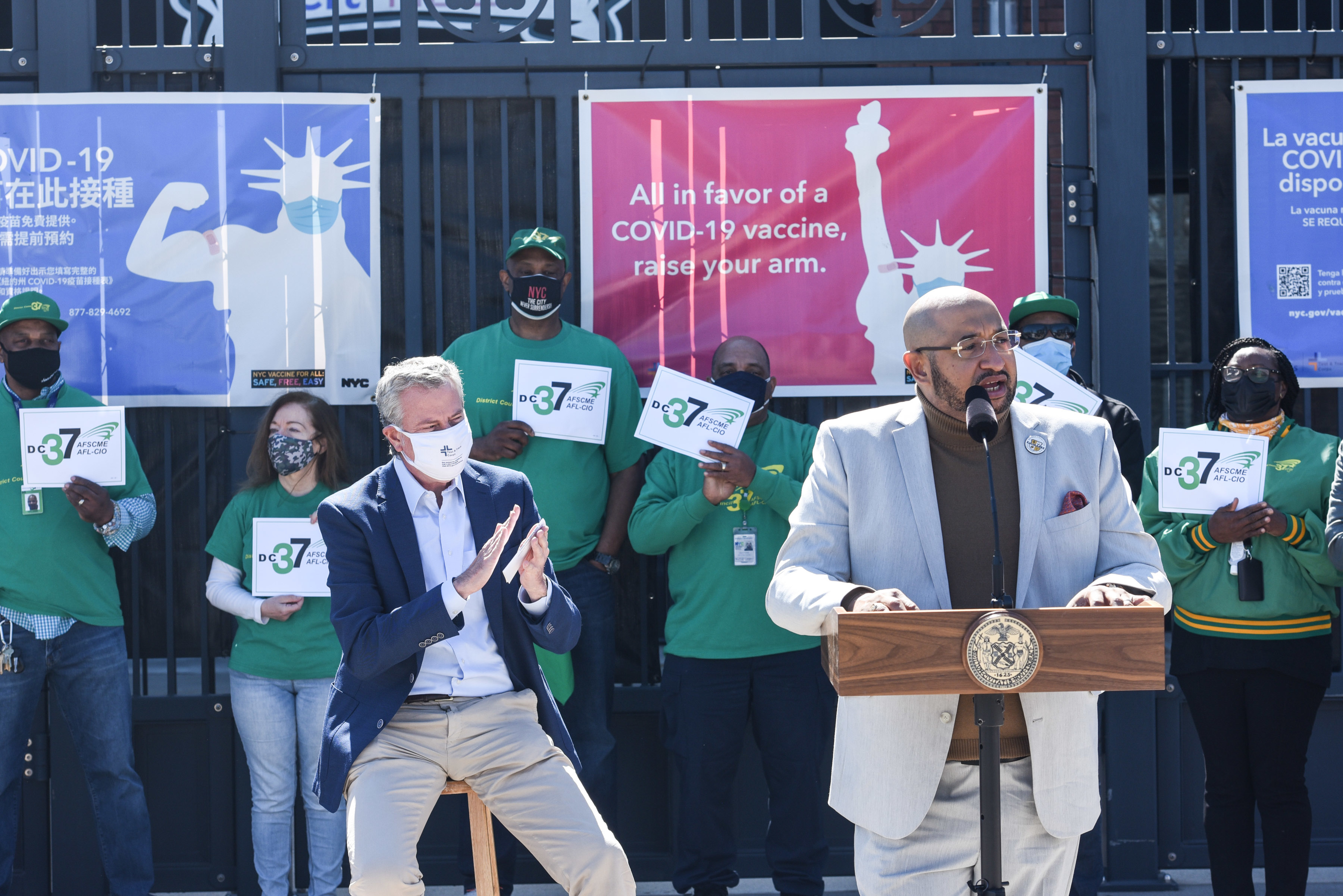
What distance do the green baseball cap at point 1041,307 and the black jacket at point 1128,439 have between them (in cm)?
35

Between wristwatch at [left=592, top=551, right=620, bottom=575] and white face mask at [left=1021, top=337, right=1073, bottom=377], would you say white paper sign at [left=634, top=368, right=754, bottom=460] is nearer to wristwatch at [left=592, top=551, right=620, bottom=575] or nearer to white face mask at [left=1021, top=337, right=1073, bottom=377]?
wristwatch at [left=592, top=551, right=620, bottom=575]

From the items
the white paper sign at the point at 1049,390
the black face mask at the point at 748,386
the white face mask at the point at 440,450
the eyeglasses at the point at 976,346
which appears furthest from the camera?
the black face mask at the point at 748,386

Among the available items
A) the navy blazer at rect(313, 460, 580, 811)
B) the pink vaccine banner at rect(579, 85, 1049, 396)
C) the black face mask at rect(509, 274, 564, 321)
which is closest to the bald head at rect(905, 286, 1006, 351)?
the navy blazer at rect(313, 460, 580, 811)

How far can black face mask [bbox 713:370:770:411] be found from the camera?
212 inches

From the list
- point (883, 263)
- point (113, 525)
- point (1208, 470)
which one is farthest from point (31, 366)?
point (1208, 470)

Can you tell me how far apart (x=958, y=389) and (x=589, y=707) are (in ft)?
9.22

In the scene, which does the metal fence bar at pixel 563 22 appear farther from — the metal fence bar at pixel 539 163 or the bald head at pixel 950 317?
the bald head at pixel 950 317

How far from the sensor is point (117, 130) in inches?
234

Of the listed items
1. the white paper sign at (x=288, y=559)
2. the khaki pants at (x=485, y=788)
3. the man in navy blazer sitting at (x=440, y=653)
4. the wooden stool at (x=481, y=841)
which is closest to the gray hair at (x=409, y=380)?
the man in navy blazer sitting at (x=440, y=653)

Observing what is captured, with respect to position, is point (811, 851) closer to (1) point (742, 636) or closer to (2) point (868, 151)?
(1) point (742, 636)

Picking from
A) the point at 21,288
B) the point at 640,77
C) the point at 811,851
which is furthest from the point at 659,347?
the point at 21,288

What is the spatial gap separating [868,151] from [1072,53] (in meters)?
1.07

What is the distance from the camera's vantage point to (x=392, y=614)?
3.81m

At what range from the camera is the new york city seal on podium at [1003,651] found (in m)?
2.79
